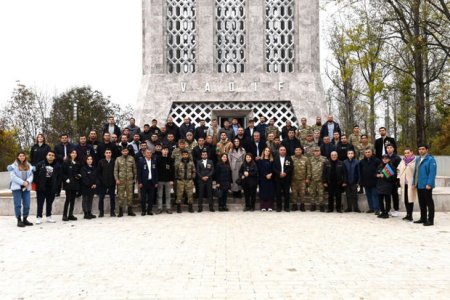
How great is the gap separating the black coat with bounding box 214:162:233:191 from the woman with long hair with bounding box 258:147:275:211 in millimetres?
823

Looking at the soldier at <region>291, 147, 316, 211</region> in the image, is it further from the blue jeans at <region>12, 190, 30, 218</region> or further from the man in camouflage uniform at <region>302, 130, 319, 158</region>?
the blue jeans at <region>12, 190, 30, 218</region>

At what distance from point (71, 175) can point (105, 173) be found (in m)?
0.81

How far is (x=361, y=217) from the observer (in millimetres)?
10305

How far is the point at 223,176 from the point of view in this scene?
11250mm

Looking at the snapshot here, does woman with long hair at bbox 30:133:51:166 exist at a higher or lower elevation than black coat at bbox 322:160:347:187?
higher

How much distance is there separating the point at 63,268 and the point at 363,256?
4.23 meters

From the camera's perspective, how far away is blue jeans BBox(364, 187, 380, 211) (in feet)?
35.3

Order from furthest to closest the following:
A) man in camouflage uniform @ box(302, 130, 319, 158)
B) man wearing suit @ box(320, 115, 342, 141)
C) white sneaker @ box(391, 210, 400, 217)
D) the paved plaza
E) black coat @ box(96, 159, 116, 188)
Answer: man wearing suit @ box(320, 115, 342, 141), man in camouflage uniform @ box(302, 130, 319, 158), black coat @ box(96, 159, 116, 188), white sneaker @ box(391, 210, 400, 217), the paved plaza

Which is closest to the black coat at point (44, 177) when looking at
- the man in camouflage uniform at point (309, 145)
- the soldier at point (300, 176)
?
the soldier at point (300, 176)

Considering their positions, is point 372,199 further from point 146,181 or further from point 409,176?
point 146,181

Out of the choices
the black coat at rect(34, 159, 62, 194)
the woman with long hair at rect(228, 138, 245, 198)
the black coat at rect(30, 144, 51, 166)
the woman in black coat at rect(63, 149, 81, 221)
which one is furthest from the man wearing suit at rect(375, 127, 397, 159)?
the black coat at rect(30, 144, 51, 166)

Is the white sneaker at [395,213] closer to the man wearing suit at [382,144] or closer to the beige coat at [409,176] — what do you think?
the beige coat at [409,176]

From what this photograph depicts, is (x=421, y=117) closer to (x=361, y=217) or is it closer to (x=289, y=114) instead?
(x=289, y=114)

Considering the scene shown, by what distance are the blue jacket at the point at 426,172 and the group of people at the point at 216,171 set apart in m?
0.29
